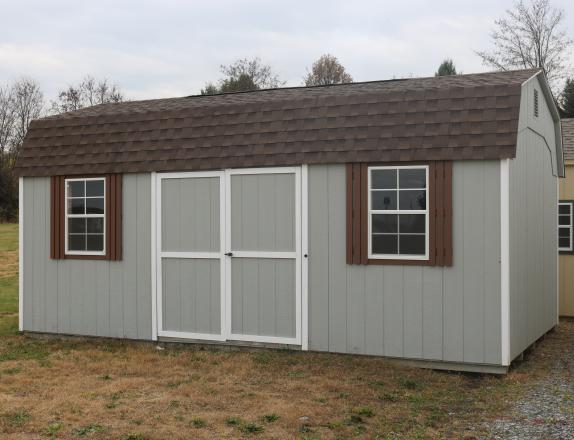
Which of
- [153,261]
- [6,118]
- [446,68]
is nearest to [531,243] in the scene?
[153,261]

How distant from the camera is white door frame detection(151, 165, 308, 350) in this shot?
8258 mm

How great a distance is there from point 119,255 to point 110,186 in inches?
34.3

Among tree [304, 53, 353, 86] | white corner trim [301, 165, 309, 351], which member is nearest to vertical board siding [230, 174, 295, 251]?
white corner trim [301, 165, 309, 351]

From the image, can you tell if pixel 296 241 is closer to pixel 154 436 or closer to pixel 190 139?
pixel 190 139

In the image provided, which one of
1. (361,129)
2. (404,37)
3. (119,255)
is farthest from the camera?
(404,37)

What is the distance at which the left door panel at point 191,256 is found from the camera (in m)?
8.73

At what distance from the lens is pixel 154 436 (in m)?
5.17

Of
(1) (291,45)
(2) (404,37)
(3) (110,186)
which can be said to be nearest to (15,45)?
(1) (291,45)

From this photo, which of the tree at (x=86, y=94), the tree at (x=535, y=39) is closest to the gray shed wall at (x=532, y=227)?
the tree at (x=535, y=39)

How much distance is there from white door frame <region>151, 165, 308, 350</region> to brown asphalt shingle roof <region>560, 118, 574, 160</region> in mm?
5543

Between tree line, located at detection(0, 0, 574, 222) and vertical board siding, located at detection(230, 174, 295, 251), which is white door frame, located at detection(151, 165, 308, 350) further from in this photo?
tree line, located at detection(0, 0, 574, 222)

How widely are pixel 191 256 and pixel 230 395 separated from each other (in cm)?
272

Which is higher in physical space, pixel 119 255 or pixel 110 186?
pixel 110 186

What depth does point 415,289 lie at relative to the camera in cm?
771
